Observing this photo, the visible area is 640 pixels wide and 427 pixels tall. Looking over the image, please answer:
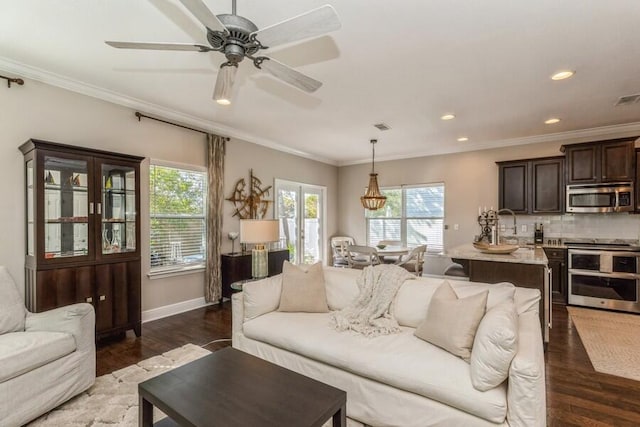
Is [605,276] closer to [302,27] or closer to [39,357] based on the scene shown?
[302,27]

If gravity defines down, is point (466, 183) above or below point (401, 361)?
above

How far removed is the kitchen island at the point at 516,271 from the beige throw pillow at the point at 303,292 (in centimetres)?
169

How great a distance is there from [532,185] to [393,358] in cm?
480

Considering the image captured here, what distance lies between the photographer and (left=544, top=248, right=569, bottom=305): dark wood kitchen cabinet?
15.9ft

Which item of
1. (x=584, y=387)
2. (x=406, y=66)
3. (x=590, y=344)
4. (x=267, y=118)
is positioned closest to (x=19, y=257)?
(x=267, y=118)

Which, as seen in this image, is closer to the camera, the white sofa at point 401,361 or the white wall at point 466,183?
the white sofa at point 401,361

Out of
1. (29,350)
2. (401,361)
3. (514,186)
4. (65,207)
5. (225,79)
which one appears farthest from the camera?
(514,186)

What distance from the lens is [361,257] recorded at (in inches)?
205

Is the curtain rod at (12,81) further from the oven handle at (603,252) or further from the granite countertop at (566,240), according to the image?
the oven handle at (603,252)

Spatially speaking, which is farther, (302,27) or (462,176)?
(462,176)

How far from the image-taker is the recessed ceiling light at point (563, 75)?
306cm

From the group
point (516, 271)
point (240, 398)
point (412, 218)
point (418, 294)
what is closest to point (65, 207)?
point (240, 398)

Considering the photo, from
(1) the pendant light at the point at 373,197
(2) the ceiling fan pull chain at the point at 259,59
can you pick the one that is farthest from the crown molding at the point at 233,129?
(2) the ceiling fan pull chain at the point at 259,59

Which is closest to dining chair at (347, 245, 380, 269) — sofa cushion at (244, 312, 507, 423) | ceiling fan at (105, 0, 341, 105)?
sofa cushion at (244, 312, 507, 423)
